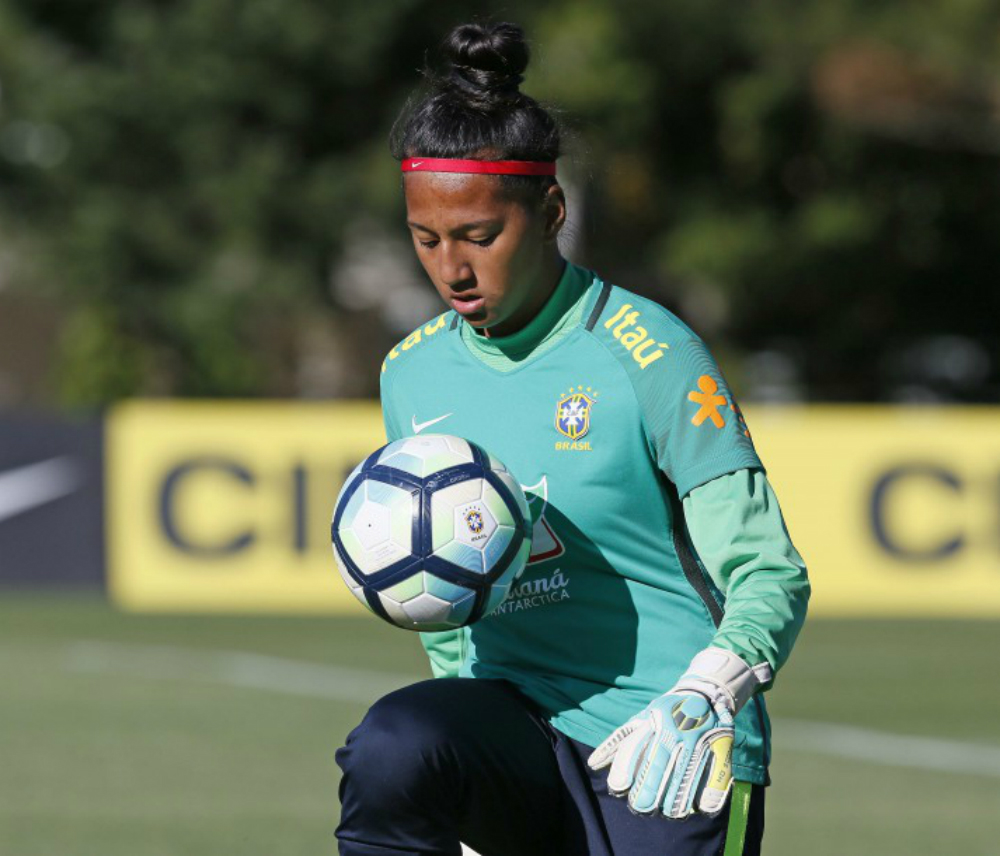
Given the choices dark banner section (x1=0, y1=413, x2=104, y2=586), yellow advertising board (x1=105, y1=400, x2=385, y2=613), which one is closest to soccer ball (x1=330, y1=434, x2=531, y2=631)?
yellow advertising board (x1=105, y1=400, x2=385, y2=613)

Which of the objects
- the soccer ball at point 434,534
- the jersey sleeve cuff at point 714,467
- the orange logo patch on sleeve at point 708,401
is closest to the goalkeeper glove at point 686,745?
the jersey sleeve cuff at point 714,467

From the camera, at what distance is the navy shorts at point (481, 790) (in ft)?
12.7

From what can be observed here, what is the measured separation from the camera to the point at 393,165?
2827cm

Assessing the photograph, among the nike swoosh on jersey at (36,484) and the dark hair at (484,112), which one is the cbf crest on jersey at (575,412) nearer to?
the dark hair at (484,112)

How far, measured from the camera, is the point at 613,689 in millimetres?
4152

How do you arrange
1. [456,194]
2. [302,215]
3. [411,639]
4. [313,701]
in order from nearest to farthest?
[456,194]
[313,701]
[411,639]
[302,215]

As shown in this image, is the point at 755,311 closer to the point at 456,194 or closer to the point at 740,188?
the point at 740,188

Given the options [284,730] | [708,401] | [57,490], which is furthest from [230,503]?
[708,401]

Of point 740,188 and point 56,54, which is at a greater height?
point 56,54

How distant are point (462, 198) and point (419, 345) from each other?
0.55m

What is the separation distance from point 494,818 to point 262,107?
25865mm

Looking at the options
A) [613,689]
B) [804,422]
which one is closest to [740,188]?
[804,422]

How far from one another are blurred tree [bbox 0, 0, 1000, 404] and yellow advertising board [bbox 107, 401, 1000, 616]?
11.4 metres

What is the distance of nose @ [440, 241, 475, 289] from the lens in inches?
160
